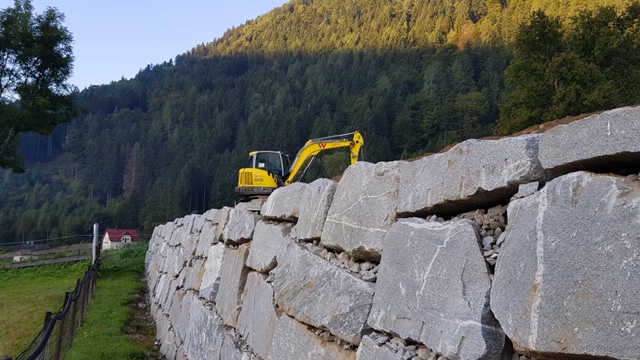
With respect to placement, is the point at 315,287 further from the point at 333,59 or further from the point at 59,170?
the point at 59,170

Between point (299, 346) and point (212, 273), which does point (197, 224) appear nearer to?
point (212, 273)

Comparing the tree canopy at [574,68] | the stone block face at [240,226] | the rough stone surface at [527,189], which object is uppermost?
the tree canopy at [574,68]

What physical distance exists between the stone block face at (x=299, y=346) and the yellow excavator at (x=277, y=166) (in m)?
11.2

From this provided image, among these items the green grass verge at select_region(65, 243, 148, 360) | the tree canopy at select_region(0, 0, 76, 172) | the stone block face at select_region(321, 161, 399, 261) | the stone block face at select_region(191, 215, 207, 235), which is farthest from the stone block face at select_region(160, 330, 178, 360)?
the tree canopy at select_region(0, 0, 76, 172)

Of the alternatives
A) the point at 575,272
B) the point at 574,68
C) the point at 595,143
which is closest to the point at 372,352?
the point at 575,272

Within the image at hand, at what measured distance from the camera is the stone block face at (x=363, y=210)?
2.83 metres

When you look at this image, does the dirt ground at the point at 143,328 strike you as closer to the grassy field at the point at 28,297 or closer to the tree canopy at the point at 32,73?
the grassy field at the point at 28,297

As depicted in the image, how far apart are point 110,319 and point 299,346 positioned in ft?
25.6

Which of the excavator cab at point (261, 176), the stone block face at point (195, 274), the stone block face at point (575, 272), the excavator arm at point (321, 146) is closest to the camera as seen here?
the stone block face at point (575, 272)

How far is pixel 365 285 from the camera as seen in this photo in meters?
2.82

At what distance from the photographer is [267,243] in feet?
15.0

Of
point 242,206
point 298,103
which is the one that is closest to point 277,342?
point 242,206

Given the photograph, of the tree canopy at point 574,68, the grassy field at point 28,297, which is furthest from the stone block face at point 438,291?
the tree canopy at point 574,68

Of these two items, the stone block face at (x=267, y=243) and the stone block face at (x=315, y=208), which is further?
the stone block face at (x=267, y=243)
